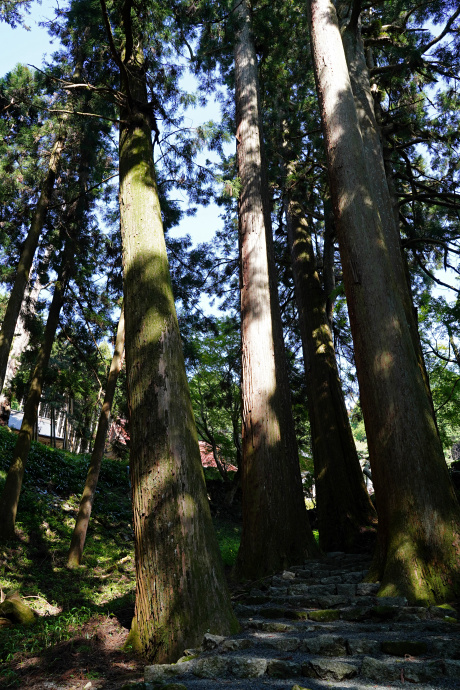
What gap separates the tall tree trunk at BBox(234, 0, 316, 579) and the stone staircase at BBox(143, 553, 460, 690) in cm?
179

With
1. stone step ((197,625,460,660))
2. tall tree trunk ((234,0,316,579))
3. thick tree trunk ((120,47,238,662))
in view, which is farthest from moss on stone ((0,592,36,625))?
stone step ((197,625,460,660))

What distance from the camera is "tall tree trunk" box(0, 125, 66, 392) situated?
24.9 feet

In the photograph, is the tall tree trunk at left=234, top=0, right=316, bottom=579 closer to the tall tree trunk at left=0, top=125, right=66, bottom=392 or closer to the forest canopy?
the forest canopy

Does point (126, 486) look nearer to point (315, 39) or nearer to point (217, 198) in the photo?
point (217, 198)

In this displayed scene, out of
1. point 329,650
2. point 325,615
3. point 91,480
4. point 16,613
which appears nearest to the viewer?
point 329,650

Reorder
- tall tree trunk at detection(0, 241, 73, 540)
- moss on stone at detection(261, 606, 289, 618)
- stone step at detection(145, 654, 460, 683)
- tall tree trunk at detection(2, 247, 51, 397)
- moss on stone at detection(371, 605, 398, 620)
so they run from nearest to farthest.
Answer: stone step at detection(145, 654, 460, 683) → moss on stone at detection(371, 605, 398, 620) → moss on stone at detection(261, 606, 289, 618) → tall tree trunk at detection(0, 241, 73, 540) → tall tree trunk at detection(2, 247, 51, 397)

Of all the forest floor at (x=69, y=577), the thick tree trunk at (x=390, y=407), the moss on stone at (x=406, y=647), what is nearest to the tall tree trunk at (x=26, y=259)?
the forest floor at (x=69, y=577)

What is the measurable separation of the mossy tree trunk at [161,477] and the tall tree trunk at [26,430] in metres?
6.07

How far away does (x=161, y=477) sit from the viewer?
338 centimetres

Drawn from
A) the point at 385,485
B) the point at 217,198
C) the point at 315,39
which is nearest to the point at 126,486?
the point at 217,198

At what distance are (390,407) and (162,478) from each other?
2.43 metres

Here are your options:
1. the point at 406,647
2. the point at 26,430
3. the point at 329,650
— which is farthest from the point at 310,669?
the point at 26,430

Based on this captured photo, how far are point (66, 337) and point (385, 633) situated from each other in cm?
1017

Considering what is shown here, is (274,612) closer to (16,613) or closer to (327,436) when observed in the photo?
(16,613)
